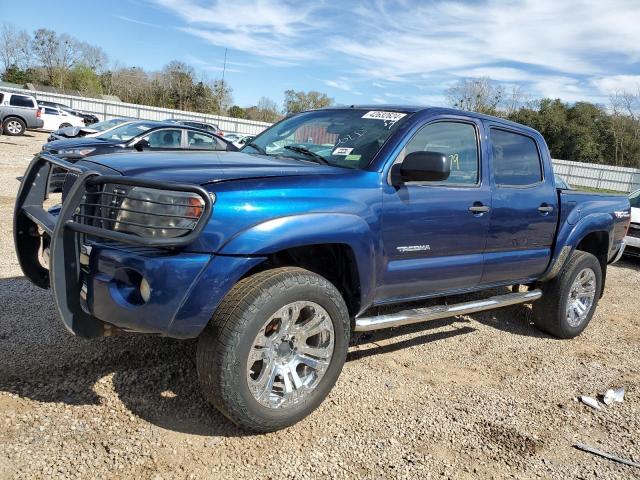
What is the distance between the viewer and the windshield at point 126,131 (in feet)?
37.9

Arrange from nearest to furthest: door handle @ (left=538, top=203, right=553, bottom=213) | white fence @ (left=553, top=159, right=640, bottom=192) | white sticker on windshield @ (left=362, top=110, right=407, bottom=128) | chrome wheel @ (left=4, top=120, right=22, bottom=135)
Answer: white sticker on windshield @ (left=362, top=110, right=407, bottom=128), door handle @ (left=538, top=203, right=553, bottom=213), chrome wheel @ (left=4, top=120, right=22, bottom=135), white fence @ (left=553, top=159, right=640, bottom=192)

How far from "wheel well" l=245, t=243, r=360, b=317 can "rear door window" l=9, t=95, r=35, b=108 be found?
81.4 feet

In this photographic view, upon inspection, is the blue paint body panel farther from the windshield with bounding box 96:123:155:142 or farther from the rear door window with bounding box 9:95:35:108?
the rear door window with bounding box 9:95:35:108

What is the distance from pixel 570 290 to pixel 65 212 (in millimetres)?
4440

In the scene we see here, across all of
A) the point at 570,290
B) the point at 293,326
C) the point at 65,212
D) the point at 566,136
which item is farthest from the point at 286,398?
the point at 566,136

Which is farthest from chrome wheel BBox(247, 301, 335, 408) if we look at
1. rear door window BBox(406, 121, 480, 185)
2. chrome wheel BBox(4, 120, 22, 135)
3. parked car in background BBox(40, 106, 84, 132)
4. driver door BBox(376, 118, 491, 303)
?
parked car in background BBox(40, 106, 84, 132)

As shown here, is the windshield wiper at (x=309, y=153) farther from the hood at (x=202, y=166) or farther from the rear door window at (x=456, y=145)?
the rear door window at (x=456, y=145)

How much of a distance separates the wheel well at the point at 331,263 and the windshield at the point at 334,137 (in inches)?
24.0

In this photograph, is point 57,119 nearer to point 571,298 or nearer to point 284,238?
point 571,298

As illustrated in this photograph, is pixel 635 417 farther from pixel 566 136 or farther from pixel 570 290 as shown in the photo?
pixel 566 136

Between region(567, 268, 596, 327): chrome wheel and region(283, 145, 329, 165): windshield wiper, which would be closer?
region(283, 145, 329, 165): windshield wiper

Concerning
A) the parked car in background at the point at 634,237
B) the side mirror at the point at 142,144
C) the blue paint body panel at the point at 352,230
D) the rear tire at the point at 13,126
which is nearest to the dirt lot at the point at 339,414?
→ the blue paint body panel at the point at 352,230

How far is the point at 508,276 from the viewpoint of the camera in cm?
449

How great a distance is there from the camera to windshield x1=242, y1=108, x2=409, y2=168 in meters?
3.57
